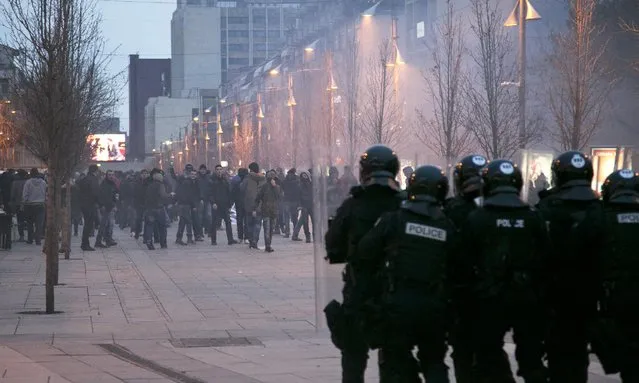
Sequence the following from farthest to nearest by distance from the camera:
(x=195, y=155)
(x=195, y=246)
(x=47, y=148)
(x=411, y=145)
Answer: (x=195, y=155), (x=411, y=145), (x=195, y=246), (x=47, y=148)

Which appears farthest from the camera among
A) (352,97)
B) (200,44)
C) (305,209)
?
(200,44)

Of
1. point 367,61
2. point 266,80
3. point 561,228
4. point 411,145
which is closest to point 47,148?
point 561,228

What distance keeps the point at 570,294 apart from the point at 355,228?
4.86ft

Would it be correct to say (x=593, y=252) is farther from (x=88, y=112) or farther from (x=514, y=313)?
(x=88, y=112)

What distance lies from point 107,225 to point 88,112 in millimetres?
3959

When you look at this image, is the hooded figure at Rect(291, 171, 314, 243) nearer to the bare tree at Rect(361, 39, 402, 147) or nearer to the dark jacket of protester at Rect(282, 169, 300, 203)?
the dark jacket of protester at Rect(282, 169, 300, 203)

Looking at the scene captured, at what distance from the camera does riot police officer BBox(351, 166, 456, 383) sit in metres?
7.06

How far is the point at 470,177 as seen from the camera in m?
8.14

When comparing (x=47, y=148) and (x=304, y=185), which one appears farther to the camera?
(x=304, y=185)

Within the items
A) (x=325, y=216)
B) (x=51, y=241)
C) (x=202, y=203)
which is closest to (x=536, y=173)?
(x=325, y=216)

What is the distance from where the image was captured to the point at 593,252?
7.79 meters

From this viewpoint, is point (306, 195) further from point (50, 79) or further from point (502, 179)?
point (502, 179)

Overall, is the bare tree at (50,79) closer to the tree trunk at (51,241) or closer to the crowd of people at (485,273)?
the tree trunk at (51,241)

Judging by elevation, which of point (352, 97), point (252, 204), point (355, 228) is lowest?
point (355, 228)
